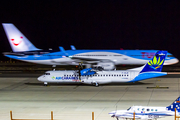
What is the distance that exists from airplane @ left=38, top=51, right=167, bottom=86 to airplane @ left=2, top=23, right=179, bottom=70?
18851mm

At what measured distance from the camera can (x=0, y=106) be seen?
103ft

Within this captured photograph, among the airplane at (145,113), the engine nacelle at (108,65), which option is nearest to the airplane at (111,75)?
the engine nacelle at (108,65)

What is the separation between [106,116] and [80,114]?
2392mm

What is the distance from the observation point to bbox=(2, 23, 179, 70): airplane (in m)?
63.3

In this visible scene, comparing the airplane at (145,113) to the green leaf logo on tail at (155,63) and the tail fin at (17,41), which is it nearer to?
the green leaf logo on tail at (155,63)

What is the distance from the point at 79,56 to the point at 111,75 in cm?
2201

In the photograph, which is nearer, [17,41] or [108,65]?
[108,65]

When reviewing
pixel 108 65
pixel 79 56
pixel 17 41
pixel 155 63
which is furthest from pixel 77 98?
pixel 17 41

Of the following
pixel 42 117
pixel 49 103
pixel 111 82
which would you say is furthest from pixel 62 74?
pixel 42 117

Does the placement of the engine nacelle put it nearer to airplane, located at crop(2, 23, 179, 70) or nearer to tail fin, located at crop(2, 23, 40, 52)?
airplane, located at crop(2, 23, 179, 70)

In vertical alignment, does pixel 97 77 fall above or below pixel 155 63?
below

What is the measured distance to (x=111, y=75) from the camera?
142 feet

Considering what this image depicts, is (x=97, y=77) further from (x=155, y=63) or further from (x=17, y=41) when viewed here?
(x=17, y=41)

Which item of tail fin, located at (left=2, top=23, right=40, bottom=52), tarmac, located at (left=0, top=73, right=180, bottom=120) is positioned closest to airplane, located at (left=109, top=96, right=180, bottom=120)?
tarmac, located at (left=0, top=73, right=180, bottom=120)
